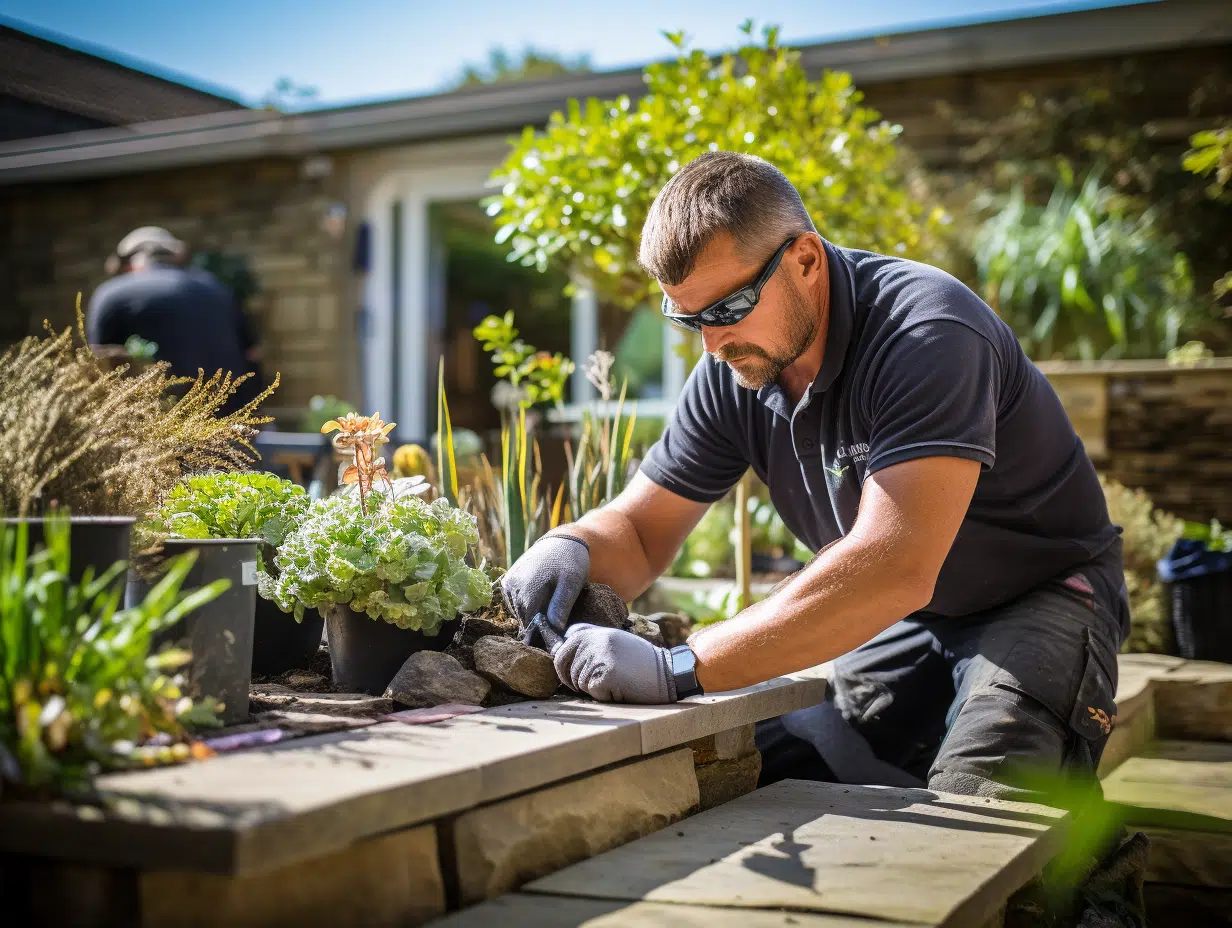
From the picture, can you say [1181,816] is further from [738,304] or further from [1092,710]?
[738,304]

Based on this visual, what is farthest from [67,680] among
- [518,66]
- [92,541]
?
[518,66]

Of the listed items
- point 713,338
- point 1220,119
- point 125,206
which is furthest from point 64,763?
point 125,206

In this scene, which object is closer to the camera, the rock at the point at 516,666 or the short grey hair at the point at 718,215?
the rock at the point at 516,666

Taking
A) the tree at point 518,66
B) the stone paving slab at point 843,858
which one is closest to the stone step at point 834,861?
the stone paving slab at point 843,858

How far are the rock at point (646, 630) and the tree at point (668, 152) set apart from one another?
4.87 feet

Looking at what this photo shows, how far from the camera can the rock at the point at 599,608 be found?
2.38 metres

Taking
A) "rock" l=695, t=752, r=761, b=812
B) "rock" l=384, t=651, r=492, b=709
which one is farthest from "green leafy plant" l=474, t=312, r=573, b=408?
"rock" l=384, t=651, r=492, b=709

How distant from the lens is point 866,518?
83.2 inches

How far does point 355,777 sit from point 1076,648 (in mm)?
1680

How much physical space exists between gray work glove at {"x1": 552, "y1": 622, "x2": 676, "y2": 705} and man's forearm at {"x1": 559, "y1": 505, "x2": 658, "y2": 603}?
1.43 ft

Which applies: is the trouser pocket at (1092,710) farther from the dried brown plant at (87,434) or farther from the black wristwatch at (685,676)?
the dried brown plant at (87,434)

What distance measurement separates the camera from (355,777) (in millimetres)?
1438

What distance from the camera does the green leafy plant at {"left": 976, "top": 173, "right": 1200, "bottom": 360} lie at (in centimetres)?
627

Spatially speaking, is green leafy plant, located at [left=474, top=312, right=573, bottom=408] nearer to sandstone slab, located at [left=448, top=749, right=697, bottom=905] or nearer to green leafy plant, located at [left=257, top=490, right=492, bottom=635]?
green leafy plant, located at [left=257, top=490, right=492, bottom=635]
